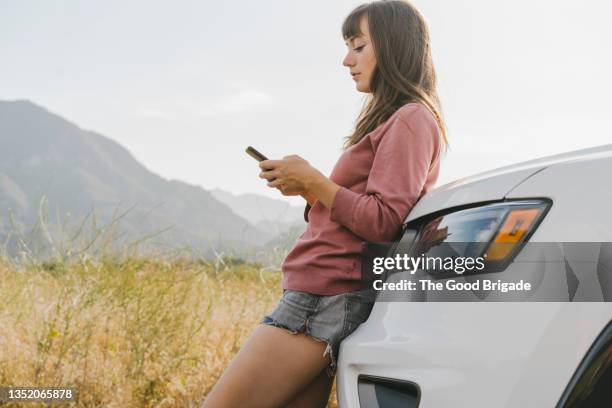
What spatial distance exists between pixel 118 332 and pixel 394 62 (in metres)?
3.04

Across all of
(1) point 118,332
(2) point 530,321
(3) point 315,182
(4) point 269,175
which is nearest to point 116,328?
(1) point 118,332

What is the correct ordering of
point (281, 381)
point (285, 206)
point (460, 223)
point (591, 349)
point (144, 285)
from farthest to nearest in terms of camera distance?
point (285, 206) → point (144, 285) → point (281, 381) → point (460, 223) → point (591, 349)

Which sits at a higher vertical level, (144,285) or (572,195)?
(572,195)

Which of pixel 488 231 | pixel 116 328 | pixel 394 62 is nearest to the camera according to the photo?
pixel 488 231

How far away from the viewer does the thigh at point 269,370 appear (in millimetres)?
1764

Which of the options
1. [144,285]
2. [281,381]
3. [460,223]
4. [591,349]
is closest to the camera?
[591,349]

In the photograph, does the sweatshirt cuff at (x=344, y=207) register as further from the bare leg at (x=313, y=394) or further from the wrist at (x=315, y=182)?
the bare leg at (x=313, y=394)

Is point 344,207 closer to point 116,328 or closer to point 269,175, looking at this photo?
point 269,175

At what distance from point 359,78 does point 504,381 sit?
1202 mm

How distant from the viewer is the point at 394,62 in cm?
208

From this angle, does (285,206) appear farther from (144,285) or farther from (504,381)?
(504,381)

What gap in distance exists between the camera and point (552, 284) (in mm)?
1280

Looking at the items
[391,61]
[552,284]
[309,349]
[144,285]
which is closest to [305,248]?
[309,349]

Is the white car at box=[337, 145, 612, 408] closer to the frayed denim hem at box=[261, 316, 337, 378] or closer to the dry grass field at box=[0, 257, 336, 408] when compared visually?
the frayed denim hem at box=[261, 316, 337, 378]
